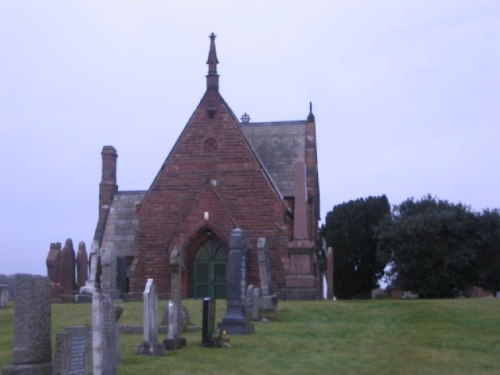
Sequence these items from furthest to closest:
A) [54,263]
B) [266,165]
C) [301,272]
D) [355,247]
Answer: [355,247] < [266,165] < [54,263] < [301,272]

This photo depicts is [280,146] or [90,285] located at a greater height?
[280,146]

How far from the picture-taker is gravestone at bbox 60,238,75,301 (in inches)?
1385

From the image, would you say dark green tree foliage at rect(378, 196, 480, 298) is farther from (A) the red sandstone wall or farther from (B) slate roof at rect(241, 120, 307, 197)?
(A) the red sandstone wall

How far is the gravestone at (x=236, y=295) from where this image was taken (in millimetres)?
19188

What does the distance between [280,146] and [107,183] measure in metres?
9.90

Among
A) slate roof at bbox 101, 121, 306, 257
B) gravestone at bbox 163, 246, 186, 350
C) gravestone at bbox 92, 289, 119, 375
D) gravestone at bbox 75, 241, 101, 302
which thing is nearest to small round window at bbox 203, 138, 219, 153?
slate roof at bbox 101, 121, 306, 257

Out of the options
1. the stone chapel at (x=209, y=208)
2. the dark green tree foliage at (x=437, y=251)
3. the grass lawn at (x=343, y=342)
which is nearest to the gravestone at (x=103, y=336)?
the grass lawn at (x=343, y=342)

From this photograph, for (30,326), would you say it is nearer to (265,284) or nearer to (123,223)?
(265,284)

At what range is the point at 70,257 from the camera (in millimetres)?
35719

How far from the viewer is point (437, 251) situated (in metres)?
45.7

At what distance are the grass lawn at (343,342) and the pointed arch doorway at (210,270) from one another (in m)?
8.61

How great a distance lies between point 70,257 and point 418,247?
2077 centimetres

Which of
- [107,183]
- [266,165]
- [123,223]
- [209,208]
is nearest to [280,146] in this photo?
[266,165]

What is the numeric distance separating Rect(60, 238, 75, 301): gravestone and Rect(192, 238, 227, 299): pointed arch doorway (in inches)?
216
